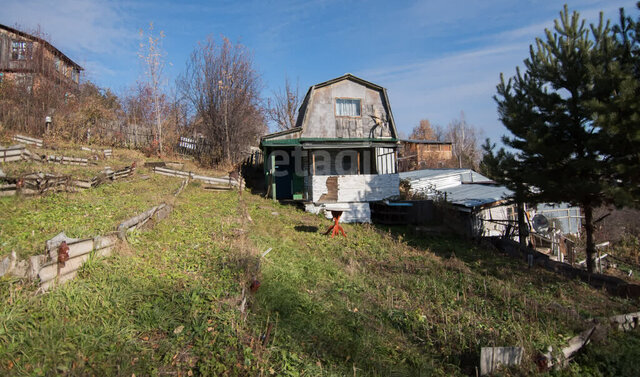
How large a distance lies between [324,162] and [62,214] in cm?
1162

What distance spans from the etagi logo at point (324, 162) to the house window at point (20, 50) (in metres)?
15.6

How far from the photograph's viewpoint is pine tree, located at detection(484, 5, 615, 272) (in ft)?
29.0

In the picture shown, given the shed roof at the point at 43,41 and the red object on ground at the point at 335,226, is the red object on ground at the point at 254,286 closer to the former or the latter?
the red object on ground at the point at 335,226

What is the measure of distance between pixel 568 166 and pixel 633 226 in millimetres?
14972

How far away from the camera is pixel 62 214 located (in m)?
6.91

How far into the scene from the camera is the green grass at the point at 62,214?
537cm

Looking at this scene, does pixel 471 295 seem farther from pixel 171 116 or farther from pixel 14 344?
pixel 171 116

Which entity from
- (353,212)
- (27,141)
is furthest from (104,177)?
(353,212)

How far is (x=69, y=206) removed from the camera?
7.55 metres

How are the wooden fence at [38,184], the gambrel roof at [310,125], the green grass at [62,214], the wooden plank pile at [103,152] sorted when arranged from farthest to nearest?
the wooden plank pile at [103,152], the gambrel roof at [310,125], the wooden fence at [38,184], the green grass at [62,214]

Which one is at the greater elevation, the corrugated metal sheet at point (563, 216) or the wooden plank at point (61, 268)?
the wooden plank at point (61, 268)

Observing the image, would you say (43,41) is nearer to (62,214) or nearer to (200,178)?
(200,178)

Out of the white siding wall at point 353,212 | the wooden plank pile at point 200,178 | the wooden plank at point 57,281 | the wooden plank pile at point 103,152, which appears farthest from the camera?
the wooden plank pile at point 103,152

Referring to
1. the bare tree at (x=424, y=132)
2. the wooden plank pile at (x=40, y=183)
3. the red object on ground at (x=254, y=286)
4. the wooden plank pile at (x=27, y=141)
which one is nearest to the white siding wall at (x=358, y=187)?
the wooden plank pile at (x=40, y=183)
